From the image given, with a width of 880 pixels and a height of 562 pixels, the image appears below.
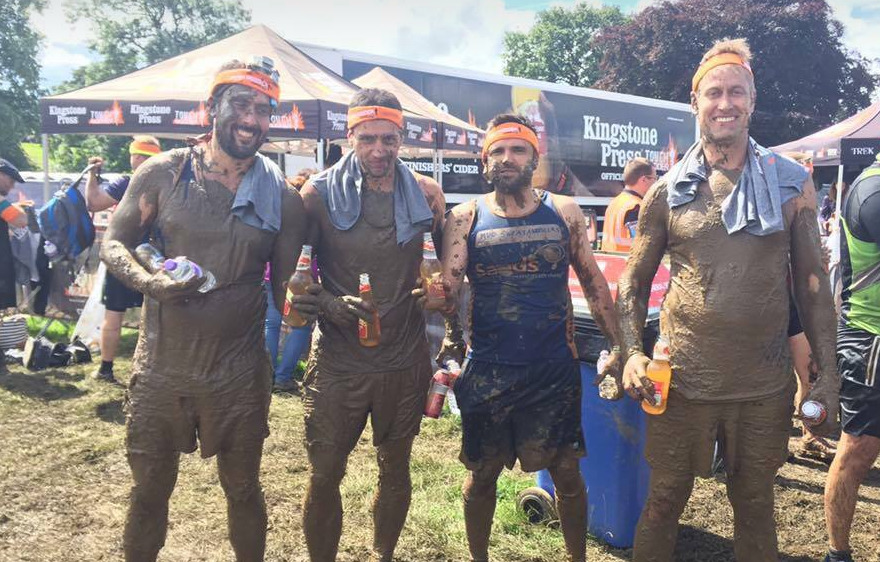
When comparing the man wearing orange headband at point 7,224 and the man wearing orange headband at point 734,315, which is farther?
the man wearing orange headband at point 7,224

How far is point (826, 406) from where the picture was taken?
101 inches

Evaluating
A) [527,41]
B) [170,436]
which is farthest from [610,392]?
[527,41]

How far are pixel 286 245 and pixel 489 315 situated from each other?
3.22ft

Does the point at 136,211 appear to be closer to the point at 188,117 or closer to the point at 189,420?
the point at 189,420

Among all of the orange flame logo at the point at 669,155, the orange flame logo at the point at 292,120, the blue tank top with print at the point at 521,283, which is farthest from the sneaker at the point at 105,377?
the orange flame logo at the point at 669,155

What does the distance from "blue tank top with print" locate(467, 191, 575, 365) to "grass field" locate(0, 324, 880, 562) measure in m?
1.31

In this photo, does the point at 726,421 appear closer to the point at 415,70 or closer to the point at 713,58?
the point at 713,58

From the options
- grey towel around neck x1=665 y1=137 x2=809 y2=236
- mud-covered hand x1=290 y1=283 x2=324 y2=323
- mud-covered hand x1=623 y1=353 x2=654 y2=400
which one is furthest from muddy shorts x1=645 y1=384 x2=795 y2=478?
mud-covered hand x1=290 y1=283 x2=324 y2=323

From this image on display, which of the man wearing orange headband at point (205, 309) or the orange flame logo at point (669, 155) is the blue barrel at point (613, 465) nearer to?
the man wearing orange headband at point (205, 309)

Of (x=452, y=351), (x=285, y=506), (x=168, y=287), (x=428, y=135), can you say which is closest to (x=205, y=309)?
(x=168, y=287)

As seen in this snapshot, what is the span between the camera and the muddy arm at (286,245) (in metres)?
2.91

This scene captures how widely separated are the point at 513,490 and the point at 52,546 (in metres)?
2.71

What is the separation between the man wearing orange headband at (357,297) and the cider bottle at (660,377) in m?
1.07

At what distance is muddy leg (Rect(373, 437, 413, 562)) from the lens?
319 cm
